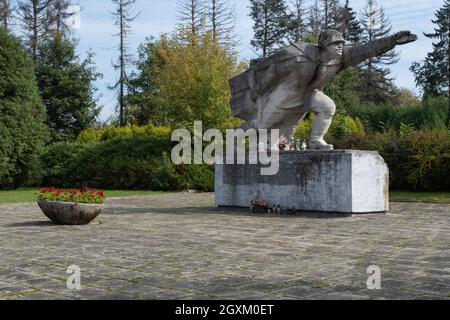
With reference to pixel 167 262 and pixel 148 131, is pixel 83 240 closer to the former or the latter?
pixel 167 262

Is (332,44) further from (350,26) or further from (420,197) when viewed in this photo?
(350,26)

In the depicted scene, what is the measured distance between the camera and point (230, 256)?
693 cm

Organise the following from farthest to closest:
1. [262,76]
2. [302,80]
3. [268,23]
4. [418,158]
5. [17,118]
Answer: [268,23]
[17,118]
[418,158]
[262,76]
[302,80]

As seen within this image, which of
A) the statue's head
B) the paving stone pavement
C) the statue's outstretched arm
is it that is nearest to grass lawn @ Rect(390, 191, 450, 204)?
the paving stone pavement

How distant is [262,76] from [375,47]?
101 inches

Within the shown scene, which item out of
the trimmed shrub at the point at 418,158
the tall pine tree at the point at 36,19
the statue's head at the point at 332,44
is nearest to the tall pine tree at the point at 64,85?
the tall pine tree at the point at 36,19

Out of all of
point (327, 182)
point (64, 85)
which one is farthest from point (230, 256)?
point (64, 85)

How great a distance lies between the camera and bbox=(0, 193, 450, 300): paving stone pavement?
510cm

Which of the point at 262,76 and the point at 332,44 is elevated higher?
→ the point at 332,44

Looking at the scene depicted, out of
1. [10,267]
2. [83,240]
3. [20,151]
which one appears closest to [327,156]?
[83,240]

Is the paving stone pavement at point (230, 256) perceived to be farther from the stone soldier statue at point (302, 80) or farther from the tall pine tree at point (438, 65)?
the tall pine tree at point (438, 65)

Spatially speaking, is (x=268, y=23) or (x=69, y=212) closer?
(x=69, y=212)

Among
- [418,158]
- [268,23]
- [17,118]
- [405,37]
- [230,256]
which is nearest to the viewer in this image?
[230,256]

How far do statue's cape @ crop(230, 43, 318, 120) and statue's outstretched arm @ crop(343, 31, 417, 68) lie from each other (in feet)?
2.35
